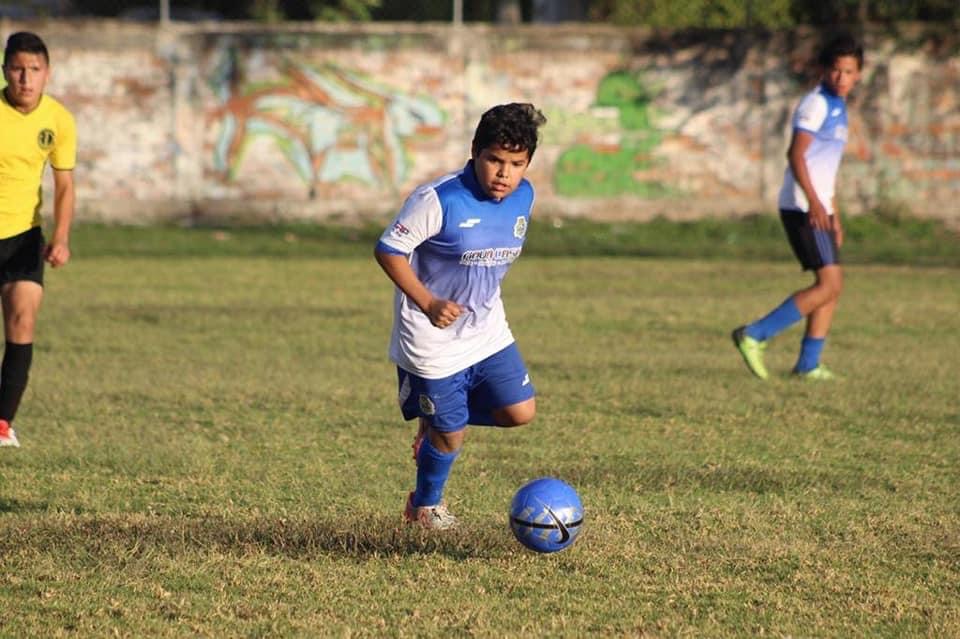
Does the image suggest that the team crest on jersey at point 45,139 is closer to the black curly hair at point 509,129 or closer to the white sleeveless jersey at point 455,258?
the white sleeveless jersey at point 455,258

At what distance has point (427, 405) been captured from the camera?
6070mm

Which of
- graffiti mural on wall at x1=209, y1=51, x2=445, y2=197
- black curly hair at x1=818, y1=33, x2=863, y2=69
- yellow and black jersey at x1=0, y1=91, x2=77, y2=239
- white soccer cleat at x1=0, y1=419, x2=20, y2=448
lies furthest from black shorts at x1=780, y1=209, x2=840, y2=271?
graffiti mural on wall at x1=209, y1=51, x2=445, y2=197

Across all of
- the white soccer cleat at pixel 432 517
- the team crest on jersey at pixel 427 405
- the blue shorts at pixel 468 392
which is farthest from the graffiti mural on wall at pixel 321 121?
the team crest on jersey at pixel 427 405

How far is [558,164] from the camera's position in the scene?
2147 centimetres

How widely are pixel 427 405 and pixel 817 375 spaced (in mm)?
5033

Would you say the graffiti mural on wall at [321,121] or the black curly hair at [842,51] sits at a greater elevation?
the black curly hair at [842,51]

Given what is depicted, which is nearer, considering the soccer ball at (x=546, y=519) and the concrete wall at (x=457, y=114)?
the soccer ball at (x=546, y=519)

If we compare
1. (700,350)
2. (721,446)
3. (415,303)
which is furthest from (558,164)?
(415,303)

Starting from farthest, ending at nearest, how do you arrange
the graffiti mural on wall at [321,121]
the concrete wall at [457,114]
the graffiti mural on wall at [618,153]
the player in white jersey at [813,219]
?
the graffiti mural on wall at [618,153], the graffiti mural on wall at [321,121], the concrete wall at [457,114], the player in white jersey at [813,219]

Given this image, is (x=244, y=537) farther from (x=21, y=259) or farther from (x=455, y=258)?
(x=21, y=259)

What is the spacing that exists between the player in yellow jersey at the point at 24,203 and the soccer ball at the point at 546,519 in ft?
11.1

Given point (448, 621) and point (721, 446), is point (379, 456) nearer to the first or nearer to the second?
point (721, 446)

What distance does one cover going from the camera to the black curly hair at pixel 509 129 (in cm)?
573

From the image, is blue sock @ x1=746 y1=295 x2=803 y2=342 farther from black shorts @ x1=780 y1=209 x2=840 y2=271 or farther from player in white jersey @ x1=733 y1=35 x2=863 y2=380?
black shorts @ x1=780 y1=209 x2=840 y2=271
